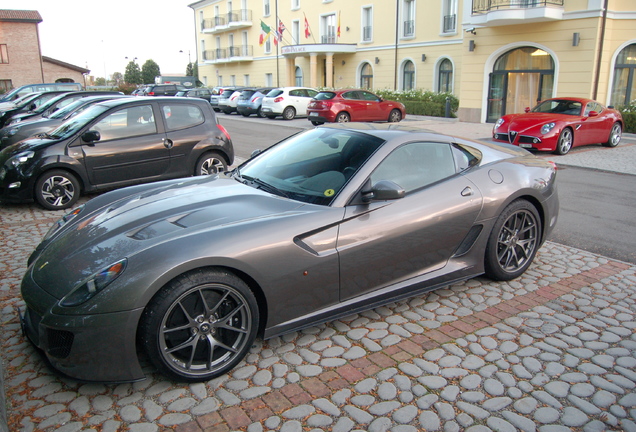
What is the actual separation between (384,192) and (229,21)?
2048 inches

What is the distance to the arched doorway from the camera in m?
21.4

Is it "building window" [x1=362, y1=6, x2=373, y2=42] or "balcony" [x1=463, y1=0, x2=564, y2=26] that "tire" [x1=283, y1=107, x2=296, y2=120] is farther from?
"building window" [x1=362, y1=6, x2=373, y2=42]

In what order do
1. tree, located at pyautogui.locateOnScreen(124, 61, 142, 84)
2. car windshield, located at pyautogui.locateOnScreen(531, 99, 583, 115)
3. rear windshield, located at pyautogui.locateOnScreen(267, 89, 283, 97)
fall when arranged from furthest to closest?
tree, located at pyautogui.locateOnScreen(124, 61, 142, 84) < rear windshield, located at pyautogui.locateOnScreen(267, 89, 283, 97) < car windshield, located at pyautogui.locateOnScreen(531, 99, 583, 115)

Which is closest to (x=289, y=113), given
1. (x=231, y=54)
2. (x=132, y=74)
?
(x=231, y=54)

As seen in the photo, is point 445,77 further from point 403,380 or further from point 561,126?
point 403,380

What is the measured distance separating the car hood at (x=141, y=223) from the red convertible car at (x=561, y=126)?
10835mm

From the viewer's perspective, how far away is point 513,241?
184 inches

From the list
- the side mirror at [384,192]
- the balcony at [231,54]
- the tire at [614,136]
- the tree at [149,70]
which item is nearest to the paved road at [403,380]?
the side mirror at [384,192]

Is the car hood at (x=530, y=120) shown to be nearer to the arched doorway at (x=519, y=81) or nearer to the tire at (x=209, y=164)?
the tire at (x=209, y=164)

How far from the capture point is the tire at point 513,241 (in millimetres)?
4520

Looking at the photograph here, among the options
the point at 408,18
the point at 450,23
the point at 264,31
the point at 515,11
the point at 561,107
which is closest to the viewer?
the point at 561,107

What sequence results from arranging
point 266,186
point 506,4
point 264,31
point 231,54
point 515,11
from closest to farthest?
point 266,186
point 515,11
point 506,4
point 264,31
point 231,54

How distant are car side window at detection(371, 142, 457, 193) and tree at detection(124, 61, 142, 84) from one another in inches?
3673

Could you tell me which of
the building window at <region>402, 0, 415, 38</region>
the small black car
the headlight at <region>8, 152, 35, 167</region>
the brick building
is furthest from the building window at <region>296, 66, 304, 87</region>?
the headlight at <region>8, 152, 35, 167</region>
